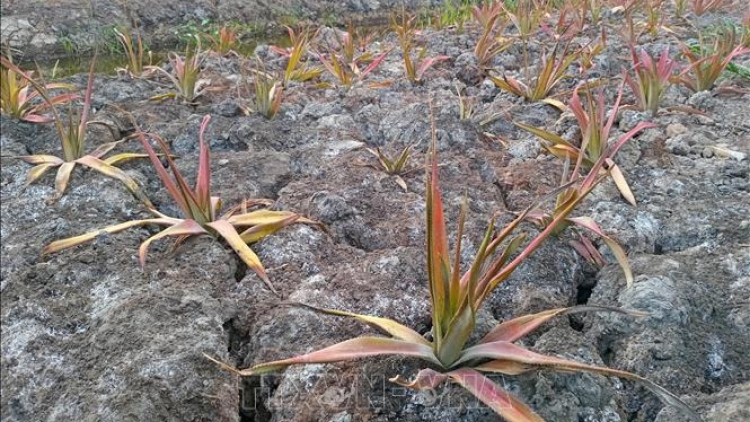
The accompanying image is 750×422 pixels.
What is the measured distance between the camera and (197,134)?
7.16ft

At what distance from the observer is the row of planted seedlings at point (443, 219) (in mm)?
1030

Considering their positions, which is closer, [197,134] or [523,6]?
[197,134]

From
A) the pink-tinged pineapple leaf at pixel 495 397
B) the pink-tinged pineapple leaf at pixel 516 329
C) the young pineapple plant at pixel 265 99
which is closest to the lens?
the pink-tinged pineapple leaf at pixel 495 397

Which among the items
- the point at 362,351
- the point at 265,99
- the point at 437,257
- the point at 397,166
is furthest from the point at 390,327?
the point at 265,99

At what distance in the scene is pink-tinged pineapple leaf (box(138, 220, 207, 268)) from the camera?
138 cm

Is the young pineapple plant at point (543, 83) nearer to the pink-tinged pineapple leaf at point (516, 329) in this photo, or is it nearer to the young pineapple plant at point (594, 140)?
the young pineapple plant at point (594, 140)

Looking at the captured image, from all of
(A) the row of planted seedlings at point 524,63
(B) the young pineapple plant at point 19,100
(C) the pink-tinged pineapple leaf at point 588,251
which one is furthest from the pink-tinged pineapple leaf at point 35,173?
(C) the pink-tinged pineapple leaf at point 588,251

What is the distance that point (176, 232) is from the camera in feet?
4.75

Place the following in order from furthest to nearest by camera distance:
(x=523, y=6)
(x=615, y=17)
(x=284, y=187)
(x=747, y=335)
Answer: (x=615, y=17) < (x=523, y=6) < (x=284, y=187) < (x=747, y=335)

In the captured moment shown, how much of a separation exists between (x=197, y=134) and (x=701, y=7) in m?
3.61

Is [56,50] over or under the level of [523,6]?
under

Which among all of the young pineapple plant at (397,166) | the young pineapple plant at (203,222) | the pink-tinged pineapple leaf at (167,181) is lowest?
the young pineapple plant at (397,166)

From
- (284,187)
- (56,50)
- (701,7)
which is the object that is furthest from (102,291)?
(56,50)

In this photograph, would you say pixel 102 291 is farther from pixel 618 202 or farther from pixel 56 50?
pixel 56 50
